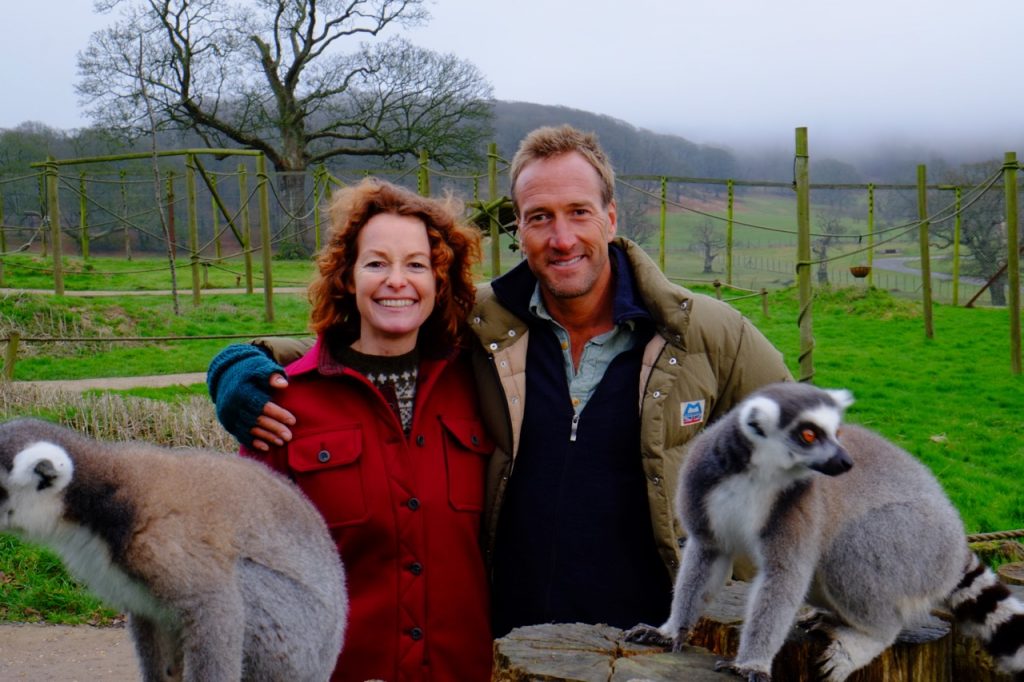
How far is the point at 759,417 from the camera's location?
8.21 feet

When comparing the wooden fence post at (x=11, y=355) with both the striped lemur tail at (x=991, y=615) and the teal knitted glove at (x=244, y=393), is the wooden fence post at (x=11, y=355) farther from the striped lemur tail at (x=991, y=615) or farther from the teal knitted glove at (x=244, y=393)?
the striped lemur tail at (x=991, y=615)

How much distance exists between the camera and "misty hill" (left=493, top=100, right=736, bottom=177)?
27.3 meters

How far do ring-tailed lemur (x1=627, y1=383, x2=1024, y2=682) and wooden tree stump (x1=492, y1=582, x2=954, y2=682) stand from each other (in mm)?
66

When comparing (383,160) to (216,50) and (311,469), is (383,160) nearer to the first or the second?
(216,50)

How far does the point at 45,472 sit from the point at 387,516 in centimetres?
107

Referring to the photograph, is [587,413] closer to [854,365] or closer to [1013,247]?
[1013,247]

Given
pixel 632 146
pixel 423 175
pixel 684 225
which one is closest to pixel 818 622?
pixel 423 175

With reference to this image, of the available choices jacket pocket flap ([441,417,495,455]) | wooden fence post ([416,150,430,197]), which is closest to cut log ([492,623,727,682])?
jacket pocket flap ([441,417,495,455])

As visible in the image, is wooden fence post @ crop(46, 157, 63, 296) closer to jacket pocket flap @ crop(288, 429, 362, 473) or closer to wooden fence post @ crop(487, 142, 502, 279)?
wooden fence post @ crop(487, 142, 502, 279)

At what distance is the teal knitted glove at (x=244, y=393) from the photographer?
2.86 metres

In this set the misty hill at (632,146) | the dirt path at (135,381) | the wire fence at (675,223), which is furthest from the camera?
the misty hill at (632,146)

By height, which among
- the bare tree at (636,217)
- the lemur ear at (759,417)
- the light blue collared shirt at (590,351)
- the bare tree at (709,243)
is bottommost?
the lemur ear at (759,417)

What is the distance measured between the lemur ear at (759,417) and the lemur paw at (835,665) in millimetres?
687

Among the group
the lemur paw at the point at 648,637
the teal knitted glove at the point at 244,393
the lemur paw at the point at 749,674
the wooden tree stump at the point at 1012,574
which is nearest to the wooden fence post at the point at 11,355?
the teal knitted glove at the point at 244,393
